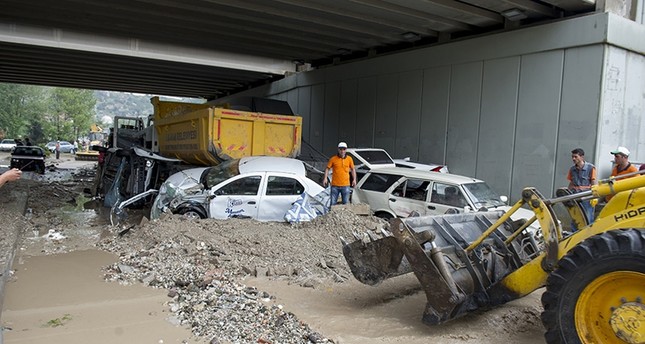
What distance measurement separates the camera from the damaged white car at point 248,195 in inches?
355

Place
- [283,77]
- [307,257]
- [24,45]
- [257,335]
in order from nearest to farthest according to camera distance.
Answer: [257,335] < [307,257] < [24,45] < [283,77]

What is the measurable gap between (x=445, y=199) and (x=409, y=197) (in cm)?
78

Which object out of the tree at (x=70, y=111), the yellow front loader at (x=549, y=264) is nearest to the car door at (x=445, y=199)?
the yellow front loader at (x=549, y=264)

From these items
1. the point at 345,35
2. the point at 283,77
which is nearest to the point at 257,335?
the point at 345,35

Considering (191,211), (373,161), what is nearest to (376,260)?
(191,211)

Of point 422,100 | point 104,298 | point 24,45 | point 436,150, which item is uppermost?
point 24,45

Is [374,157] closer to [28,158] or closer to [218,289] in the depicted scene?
[218,289]

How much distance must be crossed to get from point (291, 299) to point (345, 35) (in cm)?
1182

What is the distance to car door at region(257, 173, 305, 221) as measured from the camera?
9.25 m

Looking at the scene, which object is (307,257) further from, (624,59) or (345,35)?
(345,35)

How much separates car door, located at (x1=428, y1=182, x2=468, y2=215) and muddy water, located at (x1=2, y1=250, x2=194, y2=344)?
16.4 feet

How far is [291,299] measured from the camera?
5523 millimetres

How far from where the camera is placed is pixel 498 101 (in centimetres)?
1292

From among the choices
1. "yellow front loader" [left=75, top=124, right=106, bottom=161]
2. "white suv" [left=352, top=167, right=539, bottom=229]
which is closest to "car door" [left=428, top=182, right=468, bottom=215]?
"white suv" [left=352, top=167, right=539, bottom=229]
